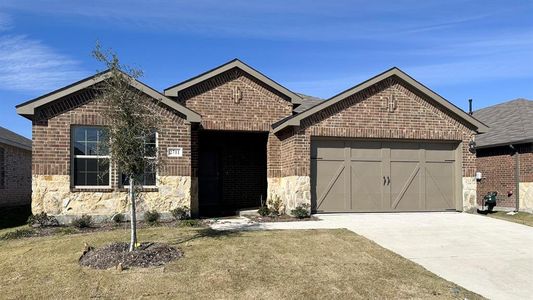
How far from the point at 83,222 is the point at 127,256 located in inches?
170

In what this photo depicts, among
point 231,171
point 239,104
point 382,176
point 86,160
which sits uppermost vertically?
point 239,104

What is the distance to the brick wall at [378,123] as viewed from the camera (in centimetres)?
1426

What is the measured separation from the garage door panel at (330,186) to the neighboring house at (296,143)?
33 millimetres

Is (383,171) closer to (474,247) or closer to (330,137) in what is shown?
(330,137)

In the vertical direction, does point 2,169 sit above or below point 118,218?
above

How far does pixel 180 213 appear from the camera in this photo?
42.7 ft

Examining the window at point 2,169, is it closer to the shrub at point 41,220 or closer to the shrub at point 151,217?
the shrub at point 41,220

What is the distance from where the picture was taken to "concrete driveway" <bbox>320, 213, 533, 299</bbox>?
7.96 m

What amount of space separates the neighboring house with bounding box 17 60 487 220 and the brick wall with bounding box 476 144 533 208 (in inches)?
140

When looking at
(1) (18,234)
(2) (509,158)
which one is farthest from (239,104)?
(2) (509,158)

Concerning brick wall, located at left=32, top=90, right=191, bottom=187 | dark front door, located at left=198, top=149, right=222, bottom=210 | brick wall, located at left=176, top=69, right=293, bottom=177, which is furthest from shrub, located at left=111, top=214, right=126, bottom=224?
dark front door, located at left=198, top=149, right=222, bottom=210

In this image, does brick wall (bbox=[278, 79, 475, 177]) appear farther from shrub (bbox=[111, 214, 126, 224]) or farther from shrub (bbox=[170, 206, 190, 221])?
shrub (bbox=[111, 214, 126, 224])

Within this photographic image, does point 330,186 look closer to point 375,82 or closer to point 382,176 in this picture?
point 382,176

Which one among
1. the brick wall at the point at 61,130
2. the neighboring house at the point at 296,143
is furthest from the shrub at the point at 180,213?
the brick wall at the point at 61,130
